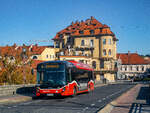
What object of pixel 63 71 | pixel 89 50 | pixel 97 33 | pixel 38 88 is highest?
pixel 97 33

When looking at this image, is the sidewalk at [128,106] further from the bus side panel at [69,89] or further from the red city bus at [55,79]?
the red city bus at [55,79]

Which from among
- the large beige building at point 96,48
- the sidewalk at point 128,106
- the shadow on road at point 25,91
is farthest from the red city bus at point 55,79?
the large beige building at point 96,48

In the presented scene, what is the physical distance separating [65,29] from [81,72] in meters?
63.4

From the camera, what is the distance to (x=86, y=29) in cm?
8188

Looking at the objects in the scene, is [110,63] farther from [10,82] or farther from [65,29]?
[10,82]

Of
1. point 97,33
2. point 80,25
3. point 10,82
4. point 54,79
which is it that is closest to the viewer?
point 54,79

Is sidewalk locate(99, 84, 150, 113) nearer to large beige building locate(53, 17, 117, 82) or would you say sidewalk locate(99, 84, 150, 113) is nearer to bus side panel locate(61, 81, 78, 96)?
bus side panel locate(61, 81, 78, 96)

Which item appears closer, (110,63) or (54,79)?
(54,79)

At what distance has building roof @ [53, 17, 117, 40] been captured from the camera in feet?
262

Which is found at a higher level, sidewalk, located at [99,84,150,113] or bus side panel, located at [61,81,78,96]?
bus side panel, located at [61,81,78,96]

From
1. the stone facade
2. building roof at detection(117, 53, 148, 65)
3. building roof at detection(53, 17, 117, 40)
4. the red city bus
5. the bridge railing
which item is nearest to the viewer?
the red city bus

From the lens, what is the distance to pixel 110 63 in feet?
262

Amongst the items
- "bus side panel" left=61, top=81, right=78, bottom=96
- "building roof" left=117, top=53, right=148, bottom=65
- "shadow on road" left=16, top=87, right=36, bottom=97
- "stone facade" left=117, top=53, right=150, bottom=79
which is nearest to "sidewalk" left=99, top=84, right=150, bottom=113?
"bus side panel" left=61, top=81, right=78, bottom=96

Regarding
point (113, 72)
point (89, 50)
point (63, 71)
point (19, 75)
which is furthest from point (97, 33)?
point (63, 71)
